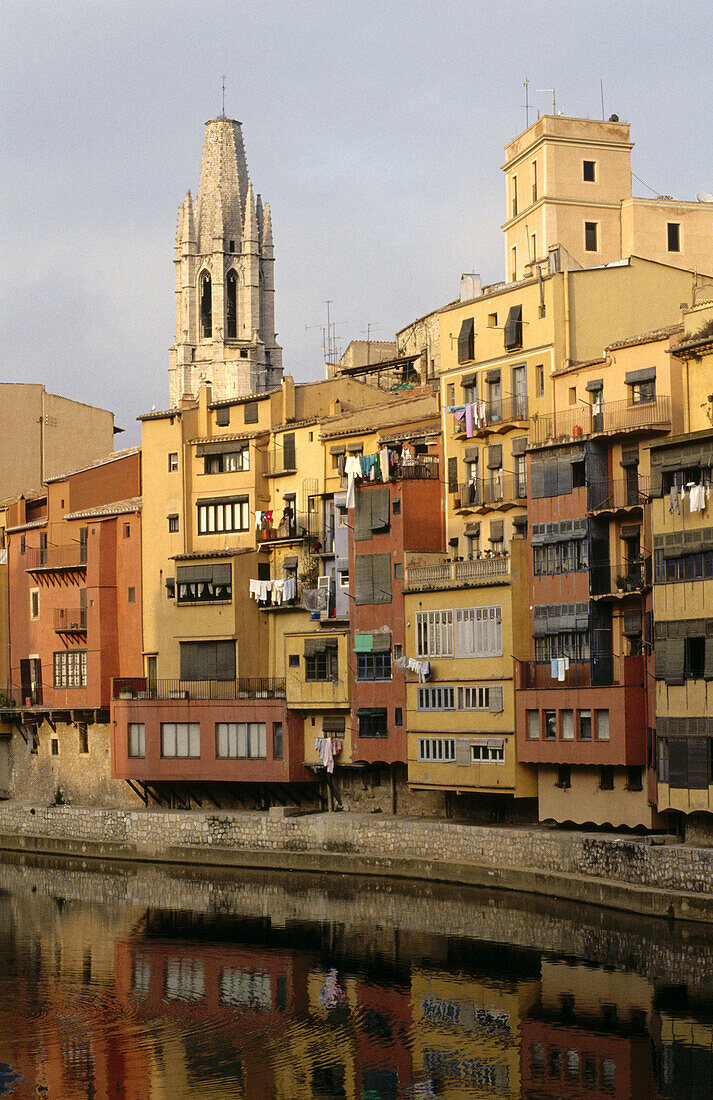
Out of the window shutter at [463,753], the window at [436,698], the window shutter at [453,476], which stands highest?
the window shutter at [453,476]

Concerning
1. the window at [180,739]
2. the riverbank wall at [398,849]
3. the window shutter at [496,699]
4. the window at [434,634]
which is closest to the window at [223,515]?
the window at [180,739]

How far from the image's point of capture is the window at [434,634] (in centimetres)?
5662

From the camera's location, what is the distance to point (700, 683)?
46.6m

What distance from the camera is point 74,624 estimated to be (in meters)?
73.7

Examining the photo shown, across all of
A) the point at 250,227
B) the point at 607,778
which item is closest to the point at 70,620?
the point at 607,778

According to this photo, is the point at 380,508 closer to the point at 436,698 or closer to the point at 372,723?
the point at 436,698

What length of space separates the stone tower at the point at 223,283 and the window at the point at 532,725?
85.6 metres

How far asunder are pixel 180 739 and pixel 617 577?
71.1ft

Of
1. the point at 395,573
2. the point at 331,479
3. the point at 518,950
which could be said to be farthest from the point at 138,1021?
the point at 331,479

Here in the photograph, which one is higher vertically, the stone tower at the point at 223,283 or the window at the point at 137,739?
the stone tower at the point at 223,283

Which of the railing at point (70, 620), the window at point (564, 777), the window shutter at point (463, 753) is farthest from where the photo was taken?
the railing at point (70, 620)

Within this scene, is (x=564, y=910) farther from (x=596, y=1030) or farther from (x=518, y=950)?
(x=596, y=1030)

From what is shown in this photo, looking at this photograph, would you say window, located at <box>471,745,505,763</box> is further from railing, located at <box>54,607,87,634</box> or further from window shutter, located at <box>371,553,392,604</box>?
railing, located at <box>54,607,87,634</box>

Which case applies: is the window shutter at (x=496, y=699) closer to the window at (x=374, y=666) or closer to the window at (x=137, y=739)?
the window at (x=374, y=666)
